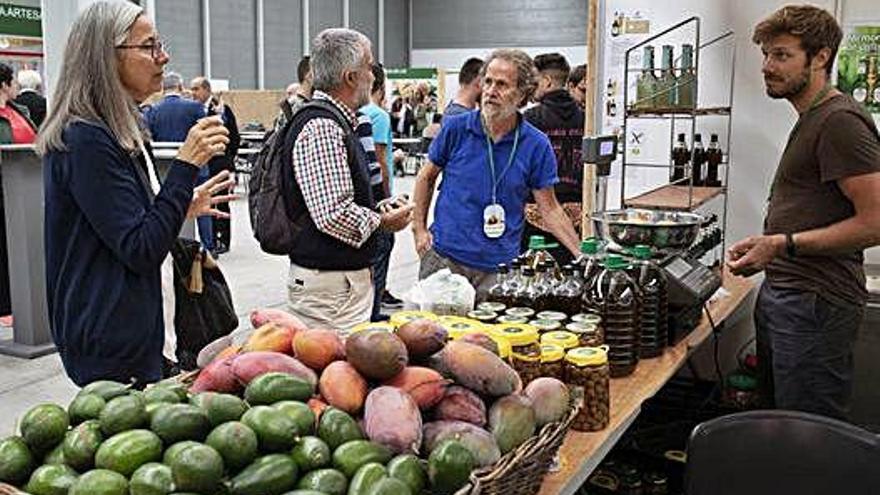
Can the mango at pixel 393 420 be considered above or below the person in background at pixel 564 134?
below

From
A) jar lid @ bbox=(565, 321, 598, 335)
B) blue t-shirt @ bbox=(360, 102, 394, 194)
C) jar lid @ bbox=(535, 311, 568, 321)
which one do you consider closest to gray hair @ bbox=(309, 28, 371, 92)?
jar lid @ bbox=(535, 311, 568, 321)

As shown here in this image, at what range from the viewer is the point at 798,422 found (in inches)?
69.3

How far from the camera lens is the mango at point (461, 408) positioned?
136 centimetres

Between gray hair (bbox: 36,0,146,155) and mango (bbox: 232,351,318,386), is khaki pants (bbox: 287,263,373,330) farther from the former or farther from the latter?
mango (bbox: 232,351,318,386)

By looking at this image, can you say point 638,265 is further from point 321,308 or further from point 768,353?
point 321,308

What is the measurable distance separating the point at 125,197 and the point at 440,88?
15.2 m

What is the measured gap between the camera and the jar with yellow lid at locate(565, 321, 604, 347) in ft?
6.26

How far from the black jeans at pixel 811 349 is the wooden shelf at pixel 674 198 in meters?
0.66

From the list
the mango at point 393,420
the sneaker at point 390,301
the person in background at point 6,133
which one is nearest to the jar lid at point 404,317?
the mango at point 393,420

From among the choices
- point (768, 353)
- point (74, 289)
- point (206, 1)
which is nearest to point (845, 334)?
point (768, 353)

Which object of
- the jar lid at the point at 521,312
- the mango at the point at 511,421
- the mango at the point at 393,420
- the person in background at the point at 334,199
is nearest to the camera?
the mango at the point at 393,420

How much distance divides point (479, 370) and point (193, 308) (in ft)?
3.77

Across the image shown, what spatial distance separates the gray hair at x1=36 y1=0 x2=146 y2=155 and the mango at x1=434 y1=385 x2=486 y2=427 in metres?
1.05

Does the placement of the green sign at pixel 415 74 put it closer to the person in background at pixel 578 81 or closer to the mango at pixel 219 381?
the person in background at pixel 578 81
